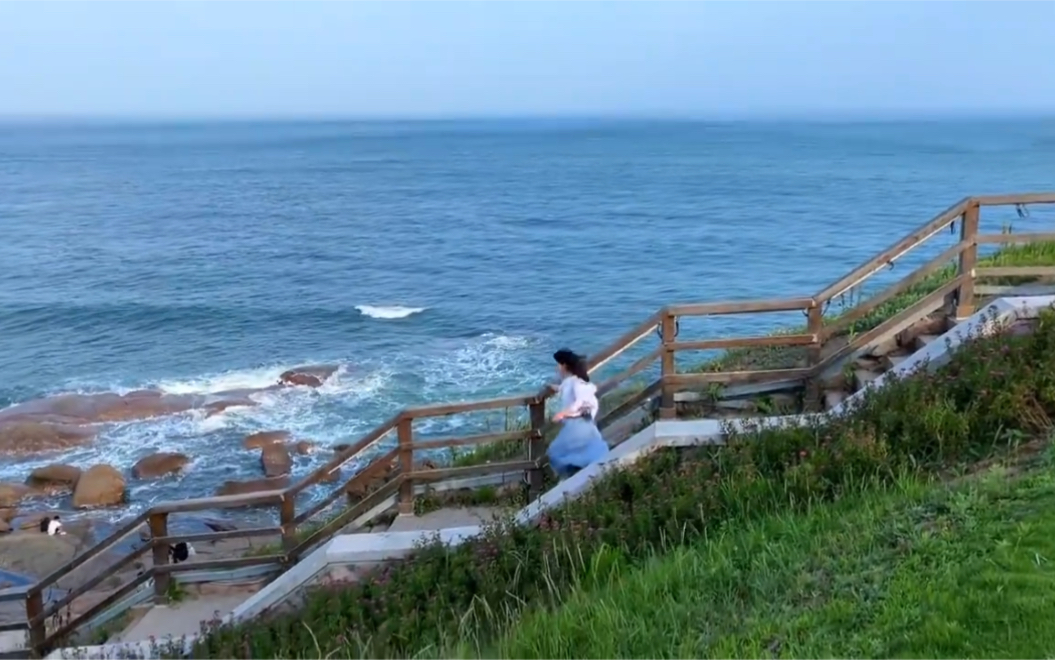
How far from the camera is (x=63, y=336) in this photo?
111 feet

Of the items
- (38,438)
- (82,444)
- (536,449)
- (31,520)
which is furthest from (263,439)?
(536,449)

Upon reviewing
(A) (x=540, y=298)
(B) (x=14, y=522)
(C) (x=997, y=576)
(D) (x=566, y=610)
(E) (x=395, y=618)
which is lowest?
(B) (x=14, y=522)

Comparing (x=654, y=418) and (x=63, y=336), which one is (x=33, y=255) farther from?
(x=654, y=418)

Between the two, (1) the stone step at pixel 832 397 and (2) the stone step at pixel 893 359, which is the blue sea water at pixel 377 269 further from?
(2) the stone step at pixel 893 359

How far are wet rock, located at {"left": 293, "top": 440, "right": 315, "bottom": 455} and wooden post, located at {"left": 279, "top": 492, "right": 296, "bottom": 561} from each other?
1474 cm

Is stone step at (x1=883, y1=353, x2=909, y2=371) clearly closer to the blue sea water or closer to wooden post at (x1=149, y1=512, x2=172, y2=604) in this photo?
wooden post at (x1=149, y1=512, x2=172, y2=604)

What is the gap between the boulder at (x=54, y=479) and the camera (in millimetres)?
21906

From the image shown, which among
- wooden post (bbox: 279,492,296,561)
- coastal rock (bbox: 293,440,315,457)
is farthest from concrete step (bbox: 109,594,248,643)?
coastal rock (bbox: 293,440,315,457)

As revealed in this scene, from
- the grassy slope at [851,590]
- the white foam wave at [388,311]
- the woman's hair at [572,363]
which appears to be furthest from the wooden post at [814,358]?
the white foam wave at [388,311]

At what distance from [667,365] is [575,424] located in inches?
51.6

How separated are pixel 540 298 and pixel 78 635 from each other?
93.4 feet

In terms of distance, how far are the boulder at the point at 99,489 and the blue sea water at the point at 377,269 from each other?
53 centimetres

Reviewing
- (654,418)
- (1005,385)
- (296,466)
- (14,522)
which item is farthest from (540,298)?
(1005,385)

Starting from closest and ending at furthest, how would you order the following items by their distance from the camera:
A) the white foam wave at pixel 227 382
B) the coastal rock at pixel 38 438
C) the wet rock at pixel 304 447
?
the wet rock at pixel 304 447, the coastal rock at pixel 38 438, the white foam wave at pixel 227 382
